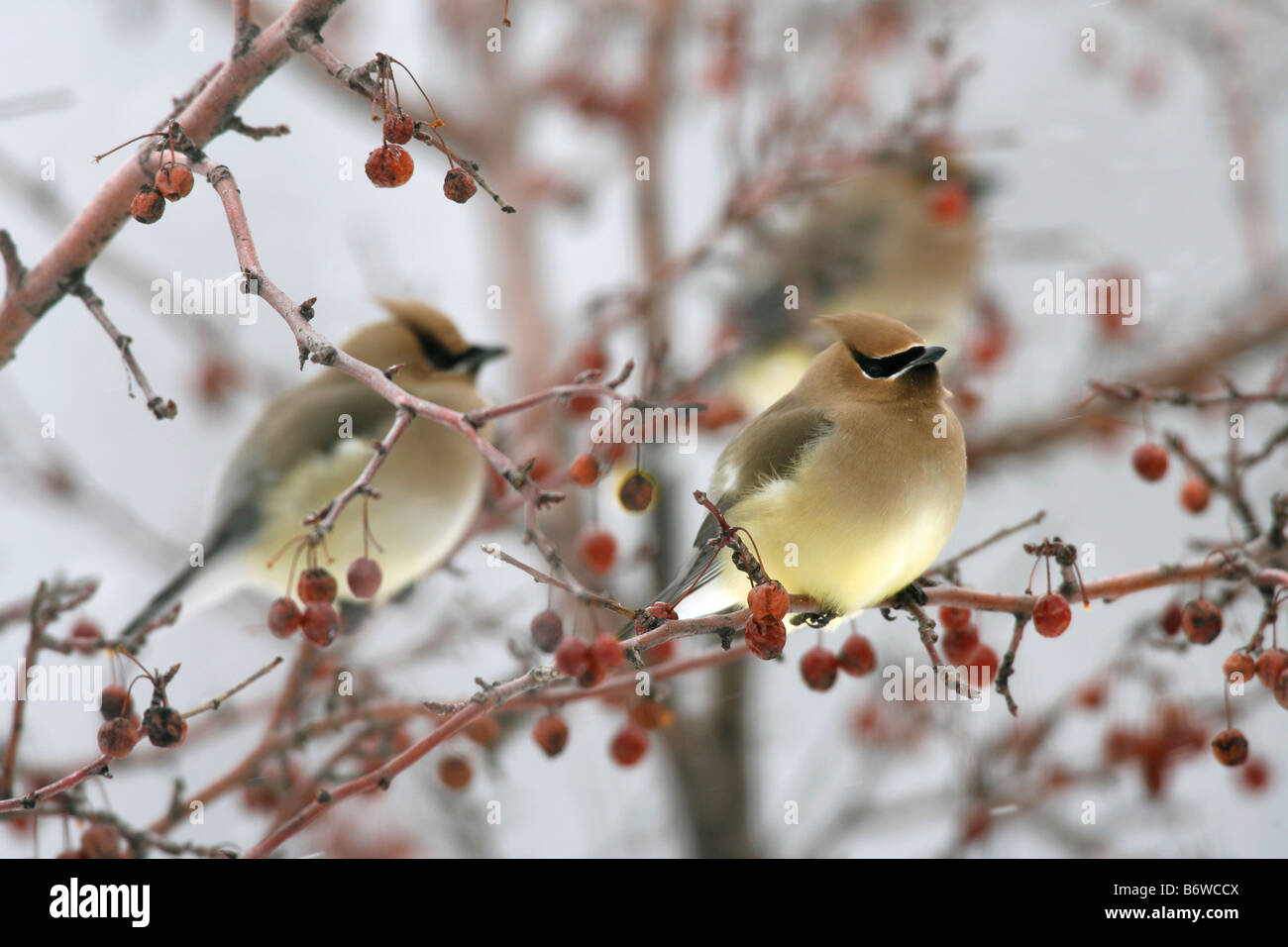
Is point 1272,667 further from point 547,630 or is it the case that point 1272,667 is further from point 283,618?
point 283,618

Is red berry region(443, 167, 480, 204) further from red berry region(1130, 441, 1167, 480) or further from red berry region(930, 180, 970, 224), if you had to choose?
red berry region(930, 180, 970, 224)

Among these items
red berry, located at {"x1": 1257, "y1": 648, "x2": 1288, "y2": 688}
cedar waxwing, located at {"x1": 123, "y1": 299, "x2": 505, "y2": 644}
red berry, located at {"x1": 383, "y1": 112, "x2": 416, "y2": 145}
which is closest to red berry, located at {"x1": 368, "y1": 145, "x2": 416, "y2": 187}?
red berry, located at {"x1": 383, "y1": 112, "x2": 416, "y2": 145}

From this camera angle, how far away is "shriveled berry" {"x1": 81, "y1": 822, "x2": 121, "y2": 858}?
1.26 m

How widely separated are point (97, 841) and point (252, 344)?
246 centimetres

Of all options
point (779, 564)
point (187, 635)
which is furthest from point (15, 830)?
point (187, 635)

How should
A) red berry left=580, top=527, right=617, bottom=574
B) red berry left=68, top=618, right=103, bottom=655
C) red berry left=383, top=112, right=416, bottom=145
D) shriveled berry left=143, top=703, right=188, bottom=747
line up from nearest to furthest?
1. red berry left=383, top=112, right=416, bottom=145
2. shriveled berry left=143, top=703, right=188, bottom=747
3. red berry left=68, top=618, right=103, bottom=655
4. red berry left=580, top=527, right=617, bottom=574

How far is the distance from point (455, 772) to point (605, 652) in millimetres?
577

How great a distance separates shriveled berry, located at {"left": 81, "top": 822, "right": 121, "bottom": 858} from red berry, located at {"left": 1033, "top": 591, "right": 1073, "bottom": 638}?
0.90 metres

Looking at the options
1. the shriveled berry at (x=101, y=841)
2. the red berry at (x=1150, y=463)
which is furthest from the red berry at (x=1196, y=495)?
the shriveled berry at (x=101, y=841)

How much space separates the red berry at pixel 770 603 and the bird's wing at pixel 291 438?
0.79m

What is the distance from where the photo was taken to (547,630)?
1215mm

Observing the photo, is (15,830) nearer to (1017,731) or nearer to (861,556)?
(861,556)

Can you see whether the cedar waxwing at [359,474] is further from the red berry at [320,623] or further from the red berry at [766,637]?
the red berry at [766,637]

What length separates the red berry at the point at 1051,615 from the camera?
1.16 meters
